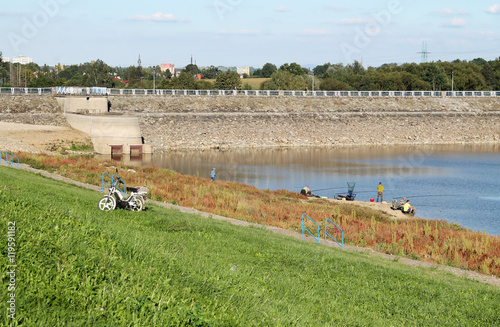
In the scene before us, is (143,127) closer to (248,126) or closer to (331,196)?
(248,126)

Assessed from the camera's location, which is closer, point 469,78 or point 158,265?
point 158,265

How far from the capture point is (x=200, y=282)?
38.4 ft

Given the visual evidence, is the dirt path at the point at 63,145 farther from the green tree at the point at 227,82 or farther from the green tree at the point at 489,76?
the green tree at the point at 489,76

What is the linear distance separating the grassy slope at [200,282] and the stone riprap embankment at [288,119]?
62.4 meters

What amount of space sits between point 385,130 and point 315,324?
82.4 metres

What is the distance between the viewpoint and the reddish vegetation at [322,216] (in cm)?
Result: 2300

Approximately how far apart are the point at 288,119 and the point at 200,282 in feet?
256

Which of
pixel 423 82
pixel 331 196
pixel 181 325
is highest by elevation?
pixel 423 82

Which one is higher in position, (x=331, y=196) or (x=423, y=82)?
(x=423, y=82)

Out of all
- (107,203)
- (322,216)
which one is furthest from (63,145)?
(107,203)

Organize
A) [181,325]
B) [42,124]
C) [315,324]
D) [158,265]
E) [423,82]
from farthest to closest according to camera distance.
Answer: [423,82] → [42,124] → [158,265] → [315,324] → [181,325]

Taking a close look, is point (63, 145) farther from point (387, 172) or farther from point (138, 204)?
point (138, 204)

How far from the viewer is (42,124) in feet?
250

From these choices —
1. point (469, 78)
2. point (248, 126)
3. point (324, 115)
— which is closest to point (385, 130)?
point (324, 115)
